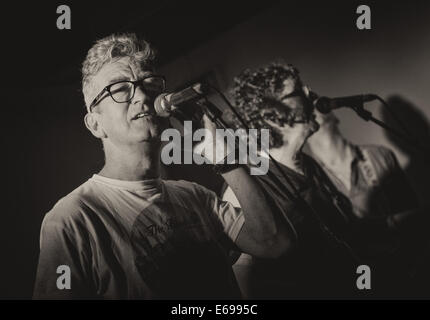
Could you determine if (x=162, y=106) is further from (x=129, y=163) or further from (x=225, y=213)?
(x=225, y=213)

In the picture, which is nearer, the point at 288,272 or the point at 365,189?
the point at 288,272

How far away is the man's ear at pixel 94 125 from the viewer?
207cm

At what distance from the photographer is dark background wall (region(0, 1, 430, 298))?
205 centimetres

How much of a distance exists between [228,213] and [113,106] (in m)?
0.61

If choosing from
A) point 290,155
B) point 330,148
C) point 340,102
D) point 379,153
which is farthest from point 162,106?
point 379,153

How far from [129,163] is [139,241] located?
0.30m

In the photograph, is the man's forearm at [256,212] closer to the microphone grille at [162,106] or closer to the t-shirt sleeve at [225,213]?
the t-shirt sleeve at [225,213]

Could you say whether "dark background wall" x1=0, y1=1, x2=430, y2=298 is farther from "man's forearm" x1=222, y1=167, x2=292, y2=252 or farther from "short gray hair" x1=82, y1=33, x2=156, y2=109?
"man's forearm" x1=222, y1=167, x2=292, y2=252

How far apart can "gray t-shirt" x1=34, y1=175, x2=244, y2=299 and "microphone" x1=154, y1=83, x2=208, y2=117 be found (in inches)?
15.9

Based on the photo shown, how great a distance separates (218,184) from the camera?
2209 millimetres
